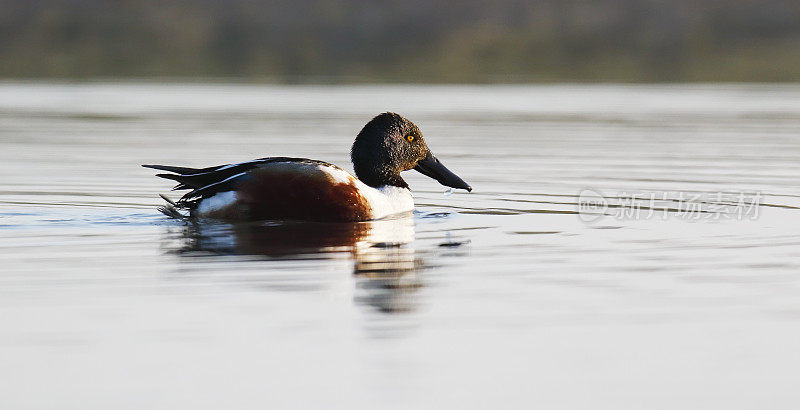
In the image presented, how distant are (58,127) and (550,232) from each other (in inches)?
618

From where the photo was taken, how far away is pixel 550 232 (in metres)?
11.0

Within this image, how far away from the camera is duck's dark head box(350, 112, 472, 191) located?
12.2m

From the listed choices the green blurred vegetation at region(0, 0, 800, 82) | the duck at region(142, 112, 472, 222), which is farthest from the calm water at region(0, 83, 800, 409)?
the green blurred vegetation at region(0, 0, 800, 82)

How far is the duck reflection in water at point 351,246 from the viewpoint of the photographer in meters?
8.20

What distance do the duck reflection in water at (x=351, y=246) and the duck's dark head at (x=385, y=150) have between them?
42cm

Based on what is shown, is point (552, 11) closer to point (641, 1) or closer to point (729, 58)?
point (641, 1)

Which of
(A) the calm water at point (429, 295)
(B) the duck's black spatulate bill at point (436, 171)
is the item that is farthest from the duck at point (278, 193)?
(B) the duck's black spatulate bill at point (436, 171)

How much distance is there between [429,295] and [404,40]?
266 feet

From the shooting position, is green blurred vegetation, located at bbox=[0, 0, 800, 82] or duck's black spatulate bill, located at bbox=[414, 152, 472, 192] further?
green blurred vegetation, located at bbox=[0, 0, 800, 82]

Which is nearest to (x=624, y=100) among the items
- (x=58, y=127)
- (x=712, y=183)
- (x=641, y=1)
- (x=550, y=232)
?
(x=58, y=127)

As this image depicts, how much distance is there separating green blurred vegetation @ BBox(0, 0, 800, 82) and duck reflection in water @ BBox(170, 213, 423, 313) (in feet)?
160
